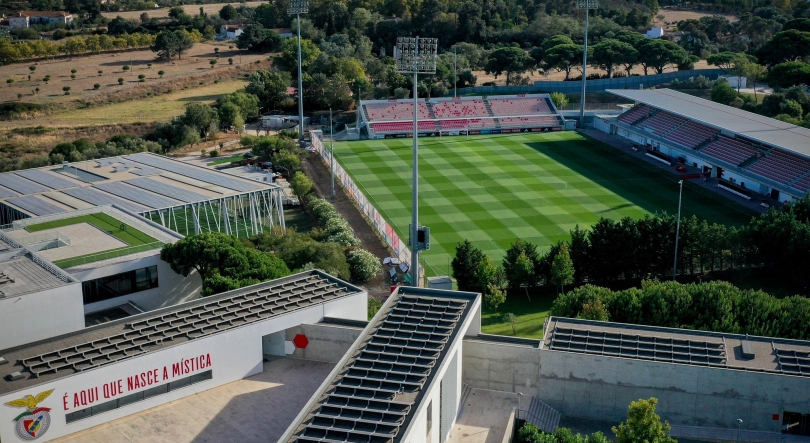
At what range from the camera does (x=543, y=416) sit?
97.2 ft

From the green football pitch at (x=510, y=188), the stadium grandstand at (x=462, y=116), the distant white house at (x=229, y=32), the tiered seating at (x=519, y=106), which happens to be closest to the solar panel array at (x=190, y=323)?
the green football pitch at (x=510, y=188)

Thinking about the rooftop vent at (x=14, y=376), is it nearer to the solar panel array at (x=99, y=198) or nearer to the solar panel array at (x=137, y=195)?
the solar panel array at (x=99, y=198)

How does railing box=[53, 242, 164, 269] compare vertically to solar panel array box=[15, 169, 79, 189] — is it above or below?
above

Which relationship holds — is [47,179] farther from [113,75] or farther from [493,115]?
[113,75]

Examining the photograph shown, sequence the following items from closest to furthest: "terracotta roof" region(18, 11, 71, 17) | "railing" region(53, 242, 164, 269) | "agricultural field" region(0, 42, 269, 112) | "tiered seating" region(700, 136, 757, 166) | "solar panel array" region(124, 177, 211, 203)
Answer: "railing" region(53, 242, 164, 269)
"solar panel array" region(124, 177, 211, 203)
"tiered seating" region(700, 136, 757, 166)
"agricultural field" region(0, 42, 269, 112)
"terracotta roof" region(18, 11, 71, 17)

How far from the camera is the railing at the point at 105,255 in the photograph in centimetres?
3706

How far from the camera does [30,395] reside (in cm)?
2562

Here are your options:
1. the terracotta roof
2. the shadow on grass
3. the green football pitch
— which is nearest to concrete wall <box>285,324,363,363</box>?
the green football pitch

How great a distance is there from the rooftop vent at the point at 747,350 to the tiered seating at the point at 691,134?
39127 mm

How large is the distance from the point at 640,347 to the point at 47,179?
36.7 metres

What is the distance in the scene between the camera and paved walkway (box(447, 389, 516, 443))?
28.3m

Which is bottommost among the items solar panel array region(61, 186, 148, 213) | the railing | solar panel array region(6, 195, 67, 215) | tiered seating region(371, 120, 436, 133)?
tiered seating region(371, 120, 436, 133)

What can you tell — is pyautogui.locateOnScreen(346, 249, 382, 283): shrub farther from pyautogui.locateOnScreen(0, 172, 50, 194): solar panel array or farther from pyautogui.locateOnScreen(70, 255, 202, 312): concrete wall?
pyautogui.locateOnScreen(0, 172, 50, 194): solar panel array

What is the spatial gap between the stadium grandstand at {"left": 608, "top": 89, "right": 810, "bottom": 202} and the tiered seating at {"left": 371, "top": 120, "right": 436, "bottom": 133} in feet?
50.8
